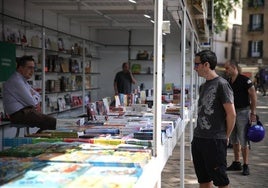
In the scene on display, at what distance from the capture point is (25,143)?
325 centimetres

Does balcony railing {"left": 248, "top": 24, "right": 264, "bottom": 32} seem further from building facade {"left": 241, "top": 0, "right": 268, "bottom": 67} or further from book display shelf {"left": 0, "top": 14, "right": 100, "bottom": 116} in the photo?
book display shelf {"left": 0, "top": 14, "right": 100, "bottom": 116}

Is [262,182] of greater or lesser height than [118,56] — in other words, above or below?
below

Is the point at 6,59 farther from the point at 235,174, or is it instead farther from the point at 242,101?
the point at 235,174

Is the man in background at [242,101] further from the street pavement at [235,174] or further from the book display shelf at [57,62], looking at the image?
the book display shelf at [57,62]

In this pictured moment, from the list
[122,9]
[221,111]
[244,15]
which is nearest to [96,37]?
[122,9]

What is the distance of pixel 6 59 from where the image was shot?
7.57 meters

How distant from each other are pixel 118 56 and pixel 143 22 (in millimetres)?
3176

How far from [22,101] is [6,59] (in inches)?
116

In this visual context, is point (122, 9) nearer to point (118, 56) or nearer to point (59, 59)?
point (59, 59)

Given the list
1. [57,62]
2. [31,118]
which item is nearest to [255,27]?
[57,62]

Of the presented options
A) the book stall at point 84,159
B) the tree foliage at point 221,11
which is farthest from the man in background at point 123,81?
the tree foliage at point 221,11

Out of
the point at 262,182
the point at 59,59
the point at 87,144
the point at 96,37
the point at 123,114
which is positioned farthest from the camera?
the point at 96,37

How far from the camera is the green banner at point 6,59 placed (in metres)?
7.41

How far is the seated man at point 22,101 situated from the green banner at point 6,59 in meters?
2.58
